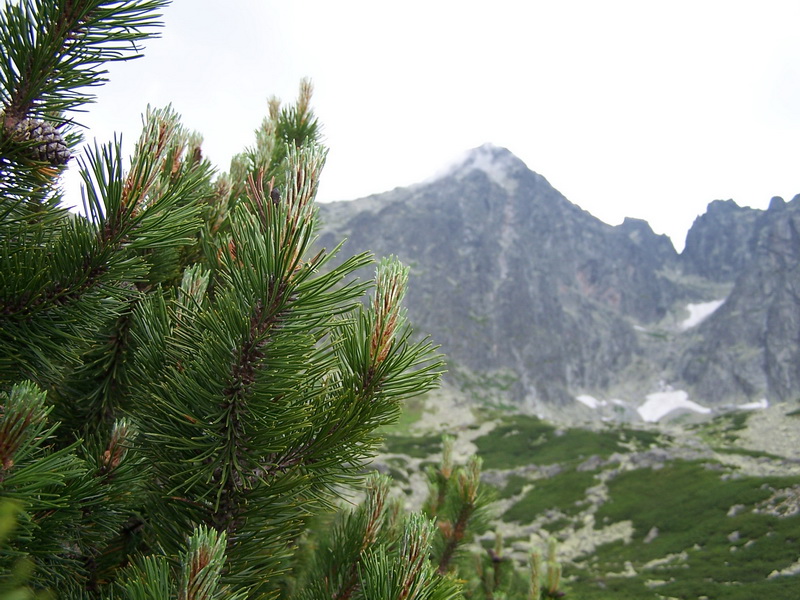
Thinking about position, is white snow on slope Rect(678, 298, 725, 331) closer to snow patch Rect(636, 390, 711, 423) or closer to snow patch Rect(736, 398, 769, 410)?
snow patch Rect(636, 390, 711, 423)

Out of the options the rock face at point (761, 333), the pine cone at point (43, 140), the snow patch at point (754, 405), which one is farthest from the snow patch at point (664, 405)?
the pine cone at point (43, 140)

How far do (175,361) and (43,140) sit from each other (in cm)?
103

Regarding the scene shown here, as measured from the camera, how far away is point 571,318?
186875 mm

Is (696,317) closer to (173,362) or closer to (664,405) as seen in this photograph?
(664,405)

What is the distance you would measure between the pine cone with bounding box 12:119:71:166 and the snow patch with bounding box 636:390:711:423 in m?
169

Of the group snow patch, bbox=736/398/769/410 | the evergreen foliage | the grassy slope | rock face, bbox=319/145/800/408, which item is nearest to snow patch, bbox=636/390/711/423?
rock face, bbox=319/145/800/408

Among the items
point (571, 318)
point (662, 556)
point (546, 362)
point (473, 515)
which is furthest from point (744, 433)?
point (473, 515)

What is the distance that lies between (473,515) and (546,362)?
571 feet

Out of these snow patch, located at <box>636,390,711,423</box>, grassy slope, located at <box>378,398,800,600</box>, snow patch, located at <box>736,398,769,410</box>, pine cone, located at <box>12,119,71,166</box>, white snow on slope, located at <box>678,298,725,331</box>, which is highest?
pine cone, located at <box>12,119,71,166</box>

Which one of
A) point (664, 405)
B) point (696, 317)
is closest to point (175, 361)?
point (664, 405)

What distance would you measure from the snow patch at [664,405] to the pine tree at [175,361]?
168871 millimetres

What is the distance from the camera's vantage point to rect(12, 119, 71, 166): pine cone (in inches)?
72.1

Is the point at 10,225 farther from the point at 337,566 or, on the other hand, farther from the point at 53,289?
the point at 337,566

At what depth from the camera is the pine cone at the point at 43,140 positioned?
183cm
